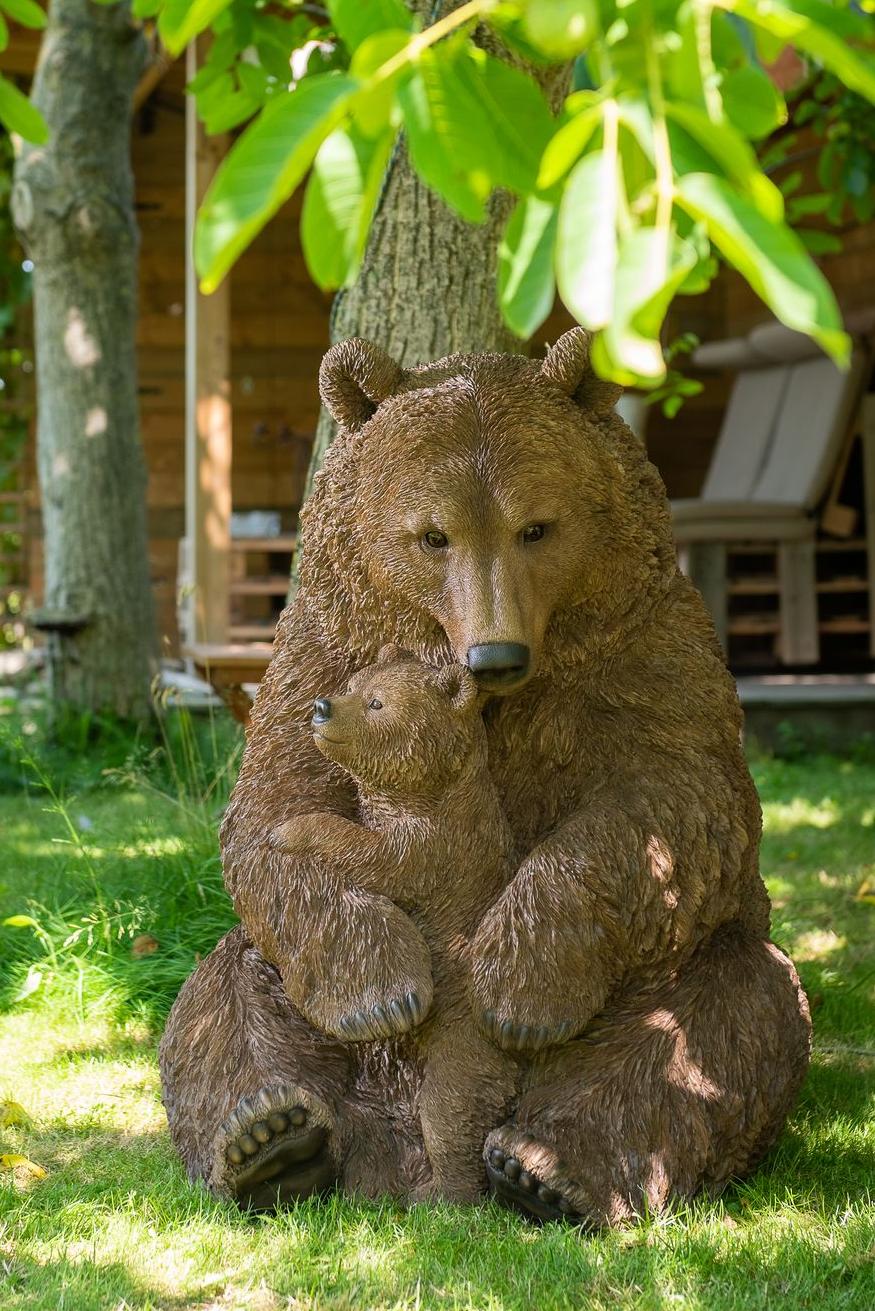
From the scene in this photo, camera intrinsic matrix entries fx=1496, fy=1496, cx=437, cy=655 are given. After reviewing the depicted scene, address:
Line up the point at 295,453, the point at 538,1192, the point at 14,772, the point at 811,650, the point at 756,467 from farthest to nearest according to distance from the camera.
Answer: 1. the point at 295,453
2. the point at 756,467
3. the point at 811,650
4. the point at 14,772
5. the point at 538,1192

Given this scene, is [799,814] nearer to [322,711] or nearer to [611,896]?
[611,896]

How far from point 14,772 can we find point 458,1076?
15.2 ft

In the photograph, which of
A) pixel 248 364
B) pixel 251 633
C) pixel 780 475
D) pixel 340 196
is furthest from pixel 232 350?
pixel 340 196

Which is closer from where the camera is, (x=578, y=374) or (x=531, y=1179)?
(x=531, y=1179)

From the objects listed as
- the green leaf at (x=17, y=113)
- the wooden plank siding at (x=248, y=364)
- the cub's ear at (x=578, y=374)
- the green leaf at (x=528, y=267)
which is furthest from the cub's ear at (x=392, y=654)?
the wooden plank siding at (x=248, y=364)

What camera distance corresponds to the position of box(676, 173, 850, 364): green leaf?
0.97 m

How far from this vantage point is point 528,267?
1182 millimetres

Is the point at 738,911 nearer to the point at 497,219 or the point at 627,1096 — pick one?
the point at 627,1096

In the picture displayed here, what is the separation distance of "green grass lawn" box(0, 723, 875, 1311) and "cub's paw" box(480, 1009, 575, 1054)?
0.85 feet

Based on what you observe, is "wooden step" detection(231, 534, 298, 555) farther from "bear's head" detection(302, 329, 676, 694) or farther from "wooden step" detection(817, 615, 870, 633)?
"bear's head" detection(302, 329, 676, 694)

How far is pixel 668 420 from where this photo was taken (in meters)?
10.9

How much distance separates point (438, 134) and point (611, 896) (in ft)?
4.60

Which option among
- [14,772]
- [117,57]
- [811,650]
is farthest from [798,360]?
[14,772]

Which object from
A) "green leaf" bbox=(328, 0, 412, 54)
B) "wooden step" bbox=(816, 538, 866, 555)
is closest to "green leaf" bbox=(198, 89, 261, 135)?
"green leaf" bbox=(328, 0, 412, 54)
